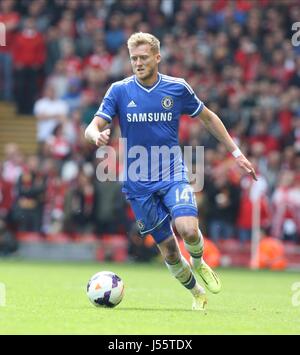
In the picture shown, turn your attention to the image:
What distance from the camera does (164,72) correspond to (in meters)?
25.6

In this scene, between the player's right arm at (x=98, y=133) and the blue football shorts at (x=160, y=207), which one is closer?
the player's right arm at (x=98, y=133)

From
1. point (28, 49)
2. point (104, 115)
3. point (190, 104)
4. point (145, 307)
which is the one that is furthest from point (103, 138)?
point (28, 49)

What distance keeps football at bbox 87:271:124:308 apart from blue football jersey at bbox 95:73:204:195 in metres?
0.96

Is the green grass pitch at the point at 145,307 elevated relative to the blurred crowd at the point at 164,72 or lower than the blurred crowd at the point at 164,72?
lower

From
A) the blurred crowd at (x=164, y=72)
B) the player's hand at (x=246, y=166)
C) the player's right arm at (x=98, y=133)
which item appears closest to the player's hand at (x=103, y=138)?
the player's right arm at (x=98, y=133)

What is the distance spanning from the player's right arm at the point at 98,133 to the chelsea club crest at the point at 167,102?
2.18ft

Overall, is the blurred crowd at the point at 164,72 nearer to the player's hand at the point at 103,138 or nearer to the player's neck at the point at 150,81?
the player's neck at the point at 150,81

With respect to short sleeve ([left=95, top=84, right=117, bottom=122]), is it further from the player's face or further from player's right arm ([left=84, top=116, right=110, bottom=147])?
the player's face

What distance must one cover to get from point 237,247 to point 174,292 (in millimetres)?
8142

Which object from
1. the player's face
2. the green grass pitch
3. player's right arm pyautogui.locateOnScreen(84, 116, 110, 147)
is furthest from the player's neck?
the green grass pitch

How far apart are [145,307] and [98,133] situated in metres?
2.29

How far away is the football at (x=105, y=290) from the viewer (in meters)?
11.6

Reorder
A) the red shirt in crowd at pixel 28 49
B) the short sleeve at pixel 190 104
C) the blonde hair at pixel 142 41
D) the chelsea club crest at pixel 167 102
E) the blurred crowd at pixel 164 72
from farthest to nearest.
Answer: the red shirt in crowd at pixel 28 49
the blurred crowd at pixel 164 72
the short sleeve at pixel 190 104
the chelsea club crest at pixel 167 102
the blonde hair at pixel 142 41
